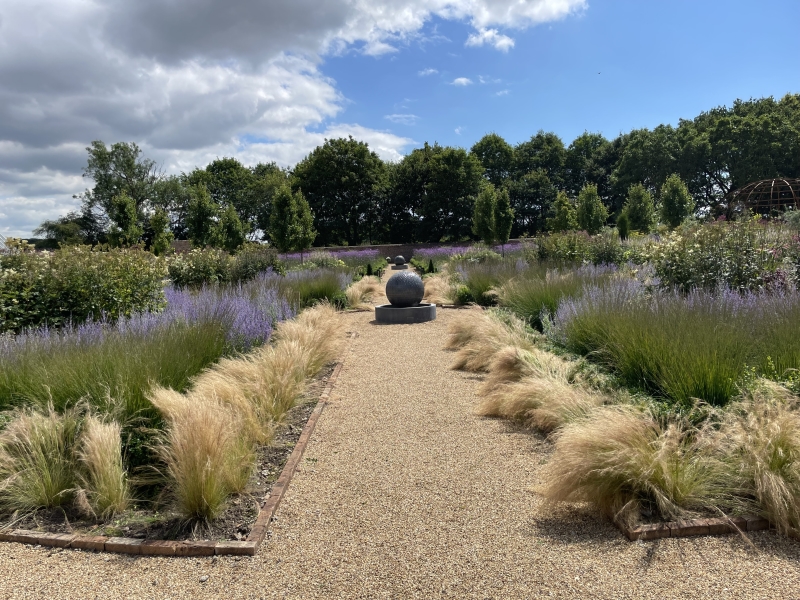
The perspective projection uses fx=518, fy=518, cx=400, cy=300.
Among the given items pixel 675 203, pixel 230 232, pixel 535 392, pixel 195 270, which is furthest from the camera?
pixel 230 232

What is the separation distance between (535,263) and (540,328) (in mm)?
5437

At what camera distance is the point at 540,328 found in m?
8.58

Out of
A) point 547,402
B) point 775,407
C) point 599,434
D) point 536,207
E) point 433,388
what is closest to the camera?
point 599,434

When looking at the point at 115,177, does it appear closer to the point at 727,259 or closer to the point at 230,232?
the point at 230,232

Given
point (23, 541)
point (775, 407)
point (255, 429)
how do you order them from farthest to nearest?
point (255, 429) < point (775, 407) < point (23, 541)

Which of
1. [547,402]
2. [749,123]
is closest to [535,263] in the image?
[547,402]

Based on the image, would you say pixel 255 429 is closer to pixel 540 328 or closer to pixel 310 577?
pixel 310 577

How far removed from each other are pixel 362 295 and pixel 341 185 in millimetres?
28600

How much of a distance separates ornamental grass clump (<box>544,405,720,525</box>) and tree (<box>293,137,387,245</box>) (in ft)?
130

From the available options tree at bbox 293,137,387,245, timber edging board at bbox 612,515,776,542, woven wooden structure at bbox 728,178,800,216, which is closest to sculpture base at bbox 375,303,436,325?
timber edging board at bbox 612,515,776,542

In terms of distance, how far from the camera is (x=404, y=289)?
11555 millimetres

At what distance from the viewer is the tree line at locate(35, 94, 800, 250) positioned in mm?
35969

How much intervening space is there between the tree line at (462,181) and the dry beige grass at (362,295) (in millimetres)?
13503

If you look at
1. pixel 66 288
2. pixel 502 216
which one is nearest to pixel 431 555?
pixel 66 288
